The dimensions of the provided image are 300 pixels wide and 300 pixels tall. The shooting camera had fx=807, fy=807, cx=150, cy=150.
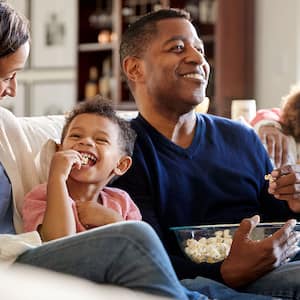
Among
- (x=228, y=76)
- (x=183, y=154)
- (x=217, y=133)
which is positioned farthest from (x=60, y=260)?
(x=228, y=76)

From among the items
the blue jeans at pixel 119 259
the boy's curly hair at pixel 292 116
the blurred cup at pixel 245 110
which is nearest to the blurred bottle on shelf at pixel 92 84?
the blurred cup at pixel 245 110

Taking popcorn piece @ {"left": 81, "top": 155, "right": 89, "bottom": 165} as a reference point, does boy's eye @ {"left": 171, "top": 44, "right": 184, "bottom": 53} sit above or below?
above

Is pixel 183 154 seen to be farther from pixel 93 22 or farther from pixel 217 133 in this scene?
pixel 93 22

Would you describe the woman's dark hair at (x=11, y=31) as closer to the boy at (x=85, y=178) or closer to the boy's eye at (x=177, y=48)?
the boy at (x=85, y=178)

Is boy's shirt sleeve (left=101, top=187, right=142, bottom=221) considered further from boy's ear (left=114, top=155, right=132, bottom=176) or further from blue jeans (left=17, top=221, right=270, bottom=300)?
blue jeans (left=17, top=221, right=270, bottom=300)

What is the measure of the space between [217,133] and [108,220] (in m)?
0.50

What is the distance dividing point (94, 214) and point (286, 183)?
0.51 metres

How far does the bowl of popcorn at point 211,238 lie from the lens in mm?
2006

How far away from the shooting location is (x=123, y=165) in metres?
2.09

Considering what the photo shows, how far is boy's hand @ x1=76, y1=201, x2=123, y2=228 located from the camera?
1924mm

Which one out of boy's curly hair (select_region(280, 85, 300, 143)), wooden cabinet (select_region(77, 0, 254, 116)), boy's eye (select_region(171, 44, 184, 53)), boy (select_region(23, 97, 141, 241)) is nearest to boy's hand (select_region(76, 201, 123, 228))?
boy (select_region(23, 97, 141, 241))

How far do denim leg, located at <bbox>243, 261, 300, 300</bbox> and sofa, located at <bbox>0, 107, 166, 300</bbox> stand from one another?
0.59 metres

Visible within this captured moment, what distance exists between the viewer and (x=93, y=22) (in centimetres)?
621

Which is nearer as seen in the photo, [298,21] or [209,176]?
[209,176]
